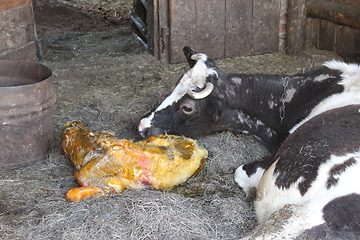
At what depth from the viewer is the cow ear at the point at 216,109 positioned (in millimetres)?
4207

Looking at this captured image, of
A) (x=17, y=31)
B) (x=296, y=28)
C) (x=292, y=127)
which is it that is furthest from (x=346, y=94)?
(x=17, y=31)

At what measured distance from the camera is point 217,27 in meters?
7.21

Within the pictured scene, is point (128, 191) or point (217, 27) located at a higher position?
point (217, 27)

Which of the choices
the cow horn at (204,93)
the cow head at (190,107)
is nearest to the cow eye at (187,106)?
the cow head at (190,107)

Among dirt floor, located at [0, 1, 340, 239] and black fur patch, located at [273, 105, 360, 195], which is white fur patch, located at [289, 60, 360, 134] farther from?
dirt floor, located at [0, 1, 340, 239]

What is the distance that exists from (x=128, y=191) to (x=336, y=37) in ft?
14.9

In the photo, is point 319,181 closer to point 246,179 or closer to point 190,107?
point 246,179

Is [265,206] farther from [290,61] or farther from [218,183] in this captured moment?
[290,61]

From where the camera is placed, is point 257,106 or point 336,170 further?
point 257,106

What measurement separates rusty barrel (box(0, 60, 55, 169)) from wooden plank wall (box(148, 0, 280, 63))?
116 inches

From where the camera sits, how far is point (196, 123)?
14.4ft

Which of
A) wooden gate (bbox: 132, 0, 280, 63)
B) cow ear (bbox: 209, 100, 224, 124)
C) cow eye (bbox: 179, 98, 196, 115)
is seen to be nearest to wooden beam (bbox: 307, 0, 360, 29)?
wooden gate (bbox: 132, 0, 280, 63)

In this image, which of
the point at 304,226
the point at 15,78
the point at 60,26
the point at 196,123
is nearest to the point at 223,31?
the point at 196,123

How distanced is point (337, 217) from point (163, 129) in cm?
218
